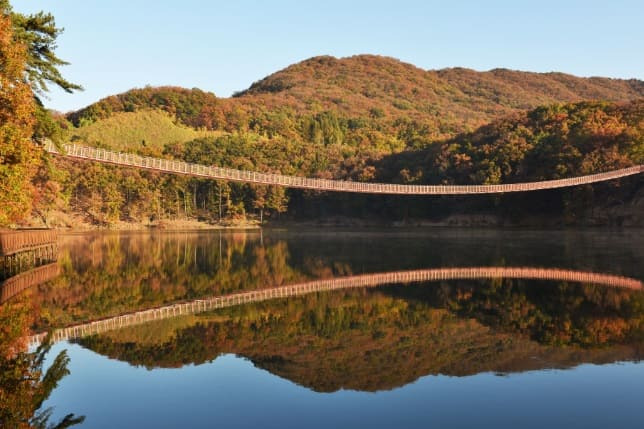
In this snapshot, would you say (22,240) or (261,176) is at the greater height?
(261,176)

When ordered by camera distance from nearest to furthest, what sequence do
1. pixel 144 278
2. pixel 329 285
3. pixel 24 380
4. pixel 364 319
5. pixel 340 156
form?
1. pixel 24 380
2. pixel 364 319
3. pixel 329 285
4. pixel 144 278
5. pixel 340 156

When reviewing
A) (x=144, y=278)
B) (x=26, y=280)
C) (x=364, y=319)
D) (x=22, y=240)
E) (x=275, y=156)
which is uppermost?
(x=275, y=156)

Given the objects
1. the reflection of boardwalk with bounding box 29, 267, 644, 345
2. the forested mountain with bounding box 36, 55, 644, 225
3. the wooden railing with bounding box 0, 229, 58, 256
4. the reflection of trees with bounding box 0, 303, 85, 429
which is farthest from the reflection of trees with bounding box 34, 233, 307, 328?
the forested mountain with bounding box 36, 55, 644, 225

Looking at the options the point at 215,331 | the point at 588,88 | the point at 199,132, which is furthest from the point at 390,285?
the point at 588,88

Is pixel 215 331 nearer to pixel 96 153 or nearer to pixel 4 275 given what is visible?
pixel 4 275

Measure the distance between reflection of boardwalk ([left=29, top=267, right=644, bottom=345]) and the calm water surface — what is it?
17 centimetres

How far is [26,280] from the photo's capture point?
58.5 ft

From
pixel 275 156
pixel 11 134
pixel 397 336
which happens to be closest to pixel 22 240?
pixel 11 134

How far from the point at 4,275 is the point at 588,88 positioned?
20398cm

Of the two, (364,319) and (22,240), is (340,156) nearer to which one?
(22,240)

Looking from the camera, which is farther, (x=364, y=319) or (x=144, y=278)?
(x=144, y=278)

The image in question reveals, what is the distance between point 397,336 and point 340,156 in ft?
256

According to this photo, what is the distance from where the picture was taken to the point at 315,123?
123188mm

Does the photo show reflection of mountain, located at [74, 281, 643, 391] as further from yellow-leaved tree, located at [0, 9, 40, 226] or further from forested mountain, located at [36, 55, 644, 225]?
forested mountain, located at [36, 55, 644, 225]
